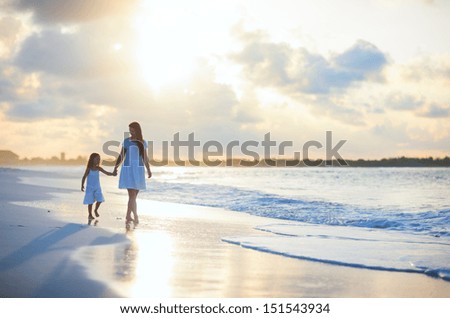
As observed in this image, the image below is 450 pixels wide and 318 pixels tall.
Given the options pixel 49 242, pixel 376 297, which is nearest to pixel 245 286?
pixel 376 297

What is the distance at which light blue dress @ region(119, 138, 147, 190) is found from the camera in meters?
10.7

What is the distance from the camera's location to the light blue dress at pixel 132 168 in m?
10.7

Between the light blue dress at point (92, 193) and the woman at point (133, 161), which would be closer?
the woman at point (133, 161)

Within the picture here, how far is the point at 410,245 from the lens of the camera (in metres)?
8.66

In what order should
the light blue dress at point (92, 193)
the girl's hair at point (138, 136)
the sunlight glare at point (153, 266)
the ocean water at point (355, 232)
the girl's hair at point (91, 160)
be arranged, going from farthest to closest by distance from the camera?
the girl's hair at point (91, 160), the light blue dress at point (92, 193), the girl's hair at point (138, 136), the ocean water at point (355, 232), the sunlight glare at point (153, 266)

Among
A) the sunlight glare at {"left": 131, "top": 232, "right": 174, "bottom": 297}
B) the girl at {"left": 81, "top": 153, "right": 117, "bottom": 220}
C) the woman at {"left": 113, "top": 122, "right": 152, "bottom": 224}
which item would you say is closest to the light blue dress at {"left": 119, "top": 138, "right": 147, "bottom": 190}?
the woman at {"left": 113, "top": 122, "right": 152, "bottom": 224}

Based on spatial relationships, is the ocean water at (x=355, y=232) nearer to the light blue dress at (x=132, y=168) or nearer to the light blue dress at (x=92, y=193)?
the light blue dress at (x=132, y=168)

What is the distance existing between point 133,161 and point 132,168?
0.17 meters

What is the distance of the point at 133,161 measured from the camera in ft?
35.5

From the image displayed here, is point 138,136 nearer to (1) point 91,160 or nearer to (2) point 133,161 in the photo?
(2) point 133,161

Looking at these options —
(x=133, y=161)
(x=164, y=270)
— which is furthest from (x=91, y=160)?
(x=164, y=270)

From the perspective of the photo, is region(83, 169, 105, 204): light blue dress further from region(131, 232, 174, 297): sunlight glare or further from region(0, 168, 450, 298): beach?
region(131, 232, 174, 297): sunlight glare

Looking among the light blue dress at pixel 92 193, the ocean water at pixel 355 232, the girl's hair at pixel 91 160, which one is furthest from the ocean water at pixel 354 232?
the girl's hair at pixel 91 160

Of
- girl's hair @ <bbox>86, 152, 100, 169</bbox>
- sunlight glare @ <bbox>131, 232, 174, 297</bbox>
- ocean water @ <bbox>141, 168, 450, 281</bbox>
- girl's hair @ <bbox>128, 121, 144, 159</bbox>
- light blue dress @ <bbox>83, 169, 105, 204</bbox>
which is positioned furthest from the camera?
girl's hair @ <bbox>86, 152, 100, 169</bbox>
